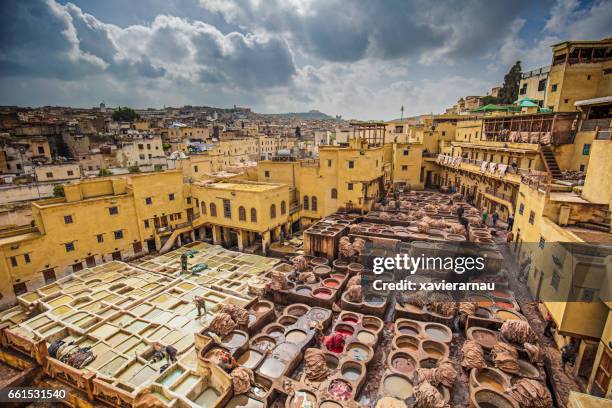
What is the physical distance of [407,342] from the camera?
14844 millimetres

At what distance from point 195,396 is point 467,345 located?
1268 centimetres

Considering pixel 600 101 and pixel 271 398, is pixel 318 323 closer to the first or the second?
pixel 271 398

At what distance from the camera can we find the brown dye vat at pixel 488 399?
1098 centimetres

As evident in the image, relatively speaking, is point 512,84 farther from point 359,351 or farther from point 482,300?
point 359,351

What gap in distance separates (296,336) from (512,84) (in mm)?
60310

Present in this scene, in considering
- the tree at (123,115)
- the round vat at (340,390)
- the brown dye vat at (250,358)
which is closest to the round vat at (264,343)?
the brown dye vat at (250,358)

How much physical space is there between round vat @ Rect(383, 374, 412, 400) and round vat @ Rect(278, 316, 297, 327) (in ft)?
20.6

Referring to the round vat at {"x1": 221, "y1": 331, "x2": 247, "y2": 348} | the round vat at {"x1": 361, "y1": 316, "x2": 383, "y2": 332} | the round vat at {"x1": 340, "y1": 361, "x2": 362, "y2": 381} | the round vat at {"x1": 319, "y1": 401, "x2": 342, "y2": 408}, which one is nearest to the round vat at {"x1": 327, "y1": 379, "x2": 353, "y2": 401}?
the round vat at {"x1": 319, "y1": 401, "x2": 342, "y2": 408}

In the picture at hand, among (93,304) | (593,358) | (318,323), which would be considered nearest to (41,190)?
(93,304)

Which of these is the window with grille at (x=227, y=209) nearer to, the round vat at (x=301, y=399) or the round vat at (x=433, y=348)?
the round vat at (x=301, y=399)

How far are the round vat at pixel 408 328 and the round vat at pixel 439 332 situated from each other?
0.53m

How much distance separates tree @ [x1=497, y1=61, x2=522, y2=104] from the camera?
169ft

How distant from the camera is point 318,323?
16.0 meters

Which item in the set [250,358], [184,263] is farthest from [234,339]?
[184,263]
